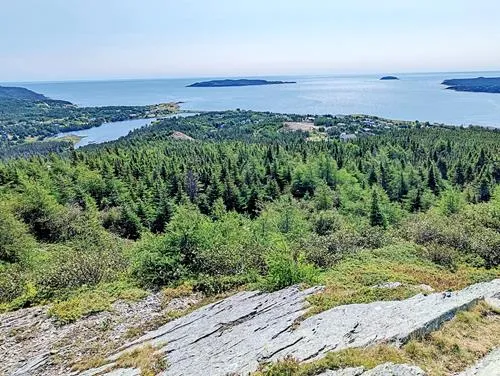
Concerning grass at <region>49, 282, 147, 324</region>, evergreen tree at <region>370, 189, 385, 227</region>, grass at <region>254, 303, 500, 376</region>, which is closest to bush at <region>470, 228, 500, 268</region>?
grass at <region>254, 303, 500, 376</region>

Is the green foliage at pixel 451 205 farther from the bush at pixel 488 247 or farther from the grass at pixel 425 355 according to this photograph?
the grass at pixel 425 355

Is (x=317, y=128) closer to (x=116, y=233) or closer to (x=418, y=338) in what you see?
(x=116, y=233)

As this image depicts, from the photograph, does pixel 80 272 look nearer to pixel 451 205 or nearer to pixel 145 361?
pixel 145 361

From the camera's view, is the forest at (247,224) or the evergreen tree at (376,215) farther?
the evergreen tree at (376,215)

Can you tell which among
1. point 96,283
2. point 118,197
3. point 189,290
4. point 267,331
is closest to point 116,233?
point 118,197

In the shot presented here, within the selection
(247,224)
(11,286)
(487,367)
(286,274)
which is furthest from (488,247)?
(11,286)

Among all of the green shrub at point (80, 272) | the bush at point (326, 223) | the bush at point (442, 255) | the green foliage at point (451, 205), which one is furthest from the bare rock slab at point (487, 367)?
the green foliage at point (451, 205)
